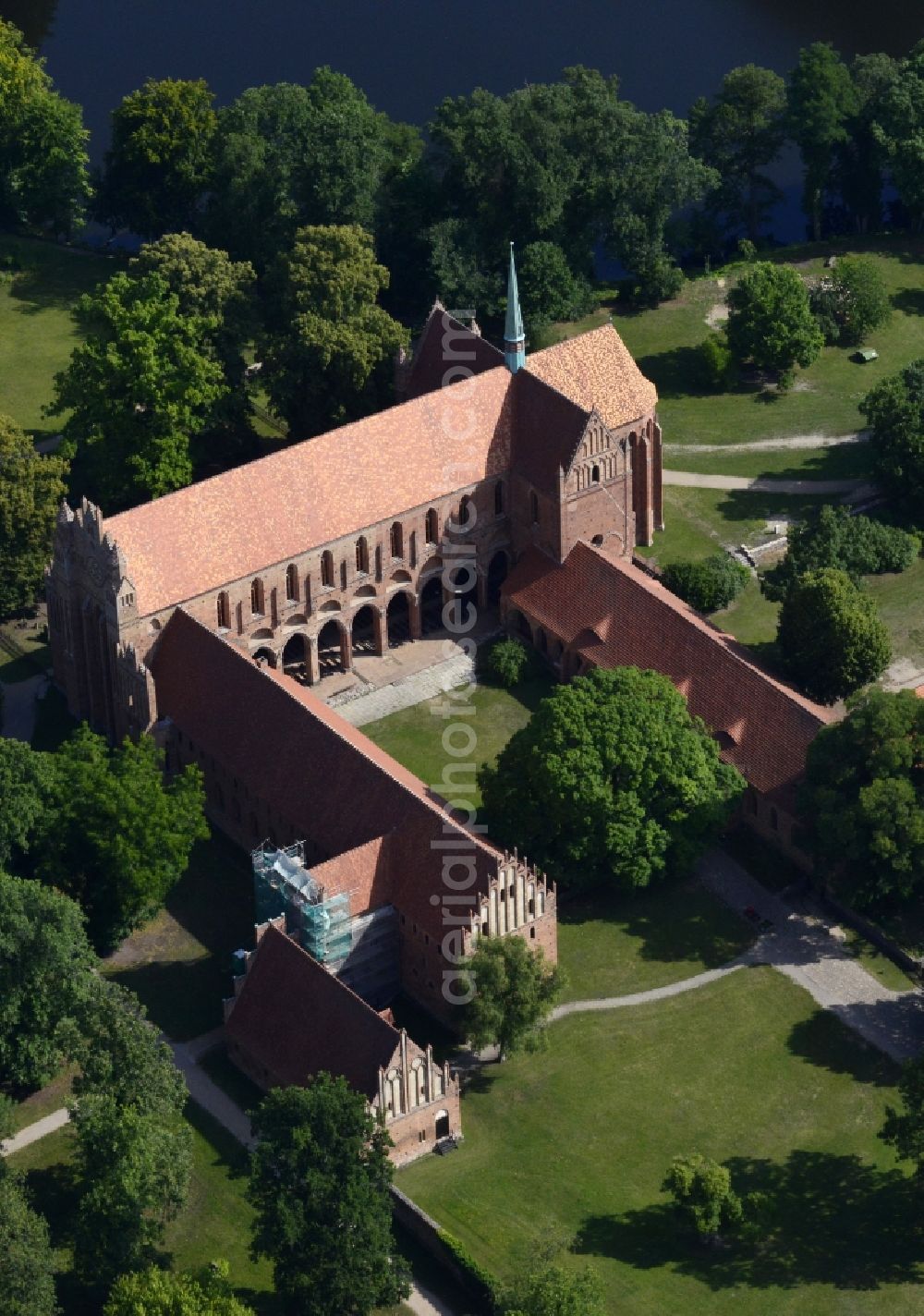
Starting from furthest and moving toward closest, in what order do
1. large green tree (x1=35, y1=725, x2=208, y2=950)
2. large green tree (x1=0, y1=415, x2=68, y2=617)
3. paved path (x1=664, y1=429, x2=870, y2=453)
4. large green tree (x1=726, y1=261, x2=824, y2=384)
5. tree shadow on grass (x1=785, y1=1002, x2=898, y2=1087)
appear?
large green tree (x1=726, y1=261, x2=824, y2=384)
paved path (x1=664, y1=429, x2=870, y2=453)
large green tree (x1=0, y1=415, x2=68, y2=617)
large green tree (x1=35, y1=725, x2=208, y2=950)
tree shadow on grass (x1=785, y1=1002, x2=898, y2=1087)

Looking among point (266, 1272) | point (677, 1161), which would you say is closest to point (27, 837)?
point (266, 1272)

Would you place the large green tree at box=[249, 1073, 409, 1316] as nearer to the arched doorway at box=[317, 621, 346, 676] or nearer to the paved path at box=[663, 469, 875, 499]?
the arched doorway at box=[317, 621, 346, 676]

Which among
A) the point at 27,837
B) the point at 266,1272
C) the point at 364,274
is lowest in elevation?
the point at 266,1272

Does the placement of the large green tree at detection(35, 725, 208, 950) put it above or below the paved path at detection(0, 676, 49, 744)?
above

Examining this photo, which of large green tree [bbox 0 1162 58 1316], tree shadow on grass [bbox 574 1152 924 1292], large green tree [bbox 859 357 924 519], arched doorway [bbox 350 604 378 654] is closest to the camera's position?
large green tree [bbox 0 1162 58 1316]

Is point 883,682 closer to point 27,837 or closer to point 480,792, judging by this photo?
point 480,792

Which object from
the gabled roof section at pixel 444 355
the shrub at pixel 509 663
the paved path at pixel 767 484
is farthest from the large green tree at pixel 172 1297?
the paved path at pixel 767 484

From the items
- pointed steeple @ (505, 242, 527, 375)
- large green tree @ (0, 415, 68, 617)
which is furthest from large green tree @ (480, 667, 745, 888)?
large green tree @ (0, 415, 68, 617)
